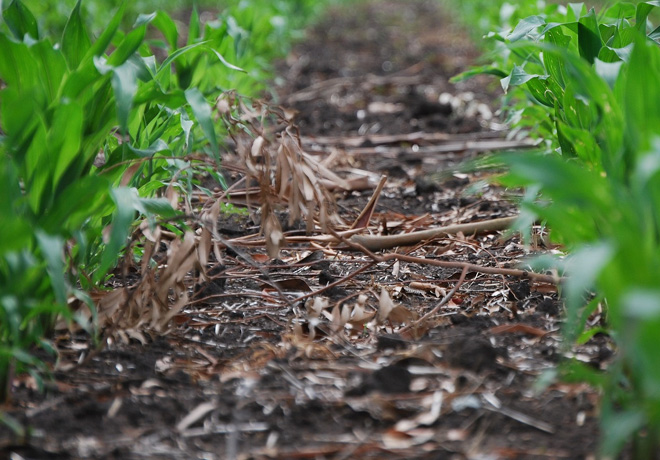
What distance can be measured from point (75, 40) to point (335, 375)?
1055 millimetres

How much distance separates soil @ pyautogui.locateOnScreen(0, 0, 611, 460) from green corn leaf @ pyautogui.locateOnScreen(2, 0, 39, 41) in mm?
777

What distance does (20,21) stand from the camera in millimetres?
1873

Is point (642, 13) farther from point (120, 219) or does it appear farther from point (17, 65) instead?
point (17, 65)

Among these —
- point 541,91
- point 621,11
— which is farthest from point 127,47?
point 621,11

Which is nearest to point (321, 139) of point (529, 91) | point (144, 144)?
point (529, 91)

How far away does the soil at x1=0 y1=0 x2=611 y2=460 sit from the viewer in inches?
52.5

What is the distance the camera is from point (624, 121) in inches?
56.7

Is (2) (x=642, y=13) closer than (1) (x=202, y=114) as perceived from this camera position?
No

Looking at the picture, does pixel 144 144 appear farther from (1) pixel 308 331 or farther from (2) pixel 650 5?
(2) pixel 650 5

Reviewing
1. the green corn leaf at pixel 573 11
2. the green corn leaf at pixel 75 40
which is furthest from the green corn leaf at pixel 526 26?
the green corn leaf at pixel 75 40

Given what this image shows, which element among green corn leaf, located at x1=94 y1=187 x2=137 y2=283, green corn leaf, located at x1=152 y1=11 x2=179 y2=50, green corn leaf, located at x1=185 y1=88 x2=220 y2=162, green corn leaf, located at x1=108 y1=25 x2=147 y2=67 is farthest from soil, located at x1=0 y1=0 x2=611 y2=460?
green corn leaf, located at x1=152 y1=11 x2=179 y2=50

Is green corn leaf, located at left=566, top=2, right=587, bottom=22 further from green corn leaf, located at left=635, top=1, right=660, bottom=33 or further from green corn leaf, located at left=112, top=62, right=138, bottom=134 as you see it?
green corn leaf, located at left=112, top=62, right=138, bottom=134

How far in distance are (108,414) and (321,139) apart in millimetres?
2868

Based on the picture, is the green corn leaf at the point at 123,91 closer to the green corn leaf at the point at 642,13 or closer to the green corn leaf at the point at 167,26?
the green corn leaf at the point at 167,26
